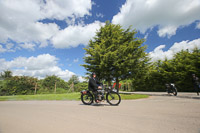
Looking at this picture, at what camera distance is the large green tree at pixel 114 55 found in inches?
477

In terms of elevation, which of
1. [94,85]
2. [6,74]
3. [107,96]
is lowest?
[107,96]

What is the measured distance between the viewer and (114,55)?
11.8 m

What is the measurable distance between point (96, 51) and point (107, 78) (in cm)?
401

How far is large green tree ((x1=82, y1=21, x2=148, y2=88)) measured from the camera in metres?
12.1

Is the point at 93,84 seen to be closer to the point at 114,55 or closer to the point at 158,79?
the point at 114,55

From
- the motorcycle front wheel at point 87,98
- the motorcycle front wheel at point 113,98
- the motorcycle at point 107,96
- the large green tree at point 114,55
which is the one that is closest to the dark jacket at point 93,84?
the motorcycle at point 107,96

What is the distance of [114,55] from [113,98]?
6.27 metres

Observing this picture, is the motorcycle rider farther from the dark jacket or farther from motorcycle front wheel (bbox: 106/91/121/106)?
motorcycle front wheel (bbox: 106/91/121/106)

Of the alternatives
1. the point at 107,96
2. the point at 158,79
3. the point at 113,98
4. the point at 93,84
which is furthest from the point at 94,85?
the point at 158,79

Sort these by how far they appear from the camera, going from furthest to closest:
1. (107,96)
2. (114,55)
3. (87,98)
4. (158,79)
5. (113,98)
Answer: (158,79) → (114,55) → (87,98) → (107,96) → (113,98)

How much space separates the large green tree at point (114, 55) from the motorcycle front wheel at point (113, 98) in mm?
5700

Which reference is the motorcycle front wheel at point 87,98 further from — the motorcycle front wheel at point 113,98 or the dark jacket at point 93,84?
the motorcycle front wheel at point 113,98

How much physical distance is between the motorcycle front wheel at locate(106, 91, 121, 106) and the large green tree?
18.7 feet

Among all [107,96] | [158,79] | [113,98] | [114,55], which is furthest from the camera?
[158,79]
